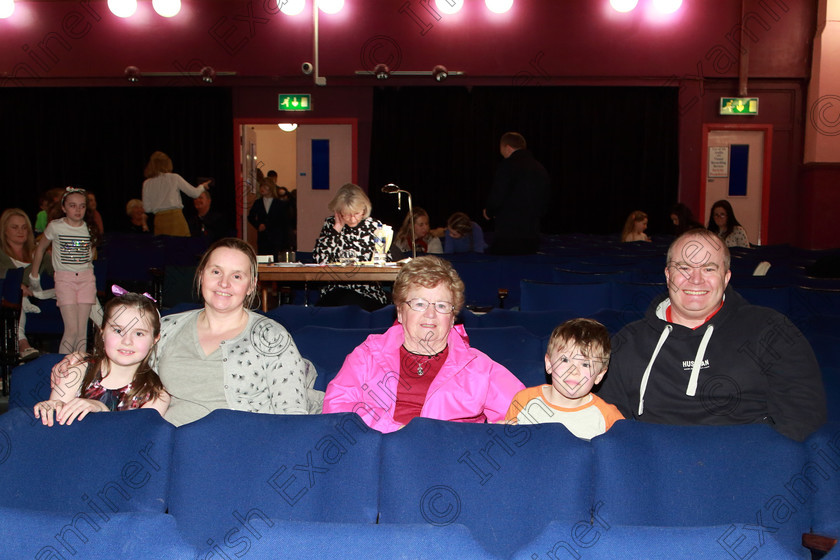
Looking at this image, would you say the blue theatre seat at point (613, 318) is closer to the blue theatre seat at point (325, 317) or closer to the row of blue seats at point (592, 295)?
the row of blue seats at point (592, 295)

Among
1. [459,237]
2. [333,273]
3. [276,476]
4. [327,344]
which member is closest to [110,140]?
[459,237]

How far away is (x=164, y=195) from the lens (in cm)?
895

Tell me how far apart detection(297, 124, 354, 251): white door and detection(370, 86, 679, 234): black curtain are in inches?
18.1

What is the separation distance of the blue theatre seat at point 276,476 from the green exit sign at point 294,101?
981 cm

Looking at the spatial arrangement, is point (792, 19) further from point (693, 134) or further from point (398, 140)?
point (398, 140)

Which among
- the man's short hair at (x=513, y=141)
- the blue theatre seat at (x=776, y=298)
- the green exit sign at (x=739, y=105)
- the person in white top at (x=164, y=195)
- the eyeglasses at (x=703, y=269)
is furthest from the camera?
the green exit sign at (x=739, y=105)

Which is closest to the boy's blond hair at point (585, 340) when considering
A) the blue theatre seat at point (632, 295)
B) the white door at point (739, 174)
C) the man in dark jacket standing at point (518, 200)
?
the blue theatre seat at point (632, 295)

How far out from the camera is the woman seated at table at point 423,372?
2381 millimetres

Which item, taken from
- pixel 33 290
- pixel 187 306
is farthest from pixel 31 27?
pixel 187 306

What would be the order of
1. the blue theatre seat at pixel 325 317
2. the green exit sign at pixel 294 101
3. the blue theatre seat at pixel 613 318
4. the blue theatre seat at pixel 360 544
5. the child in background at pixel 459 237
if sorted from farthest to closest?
the green exit sign at pixel 294 101 < the child in background at pixel 459 237 < the blue theatre seat at pixel 325 317 < the blue theatre seat at pixel 613 318 < the blue theatre seat at pixel 360 544

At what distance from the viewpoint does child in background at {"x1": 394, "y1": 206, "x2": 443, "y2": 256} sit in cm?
712

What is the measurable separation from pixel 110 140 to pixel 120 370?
10.2 meters

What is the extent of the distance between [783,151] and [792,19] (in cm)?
190

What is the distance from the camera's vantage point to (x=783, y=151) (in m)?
11.2
